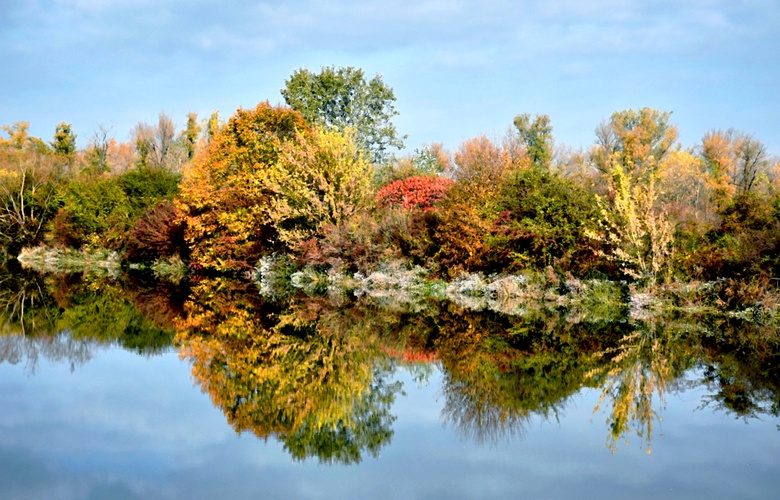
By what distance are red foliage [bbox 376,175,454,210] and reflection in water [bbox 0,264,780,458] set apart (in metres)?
10.0

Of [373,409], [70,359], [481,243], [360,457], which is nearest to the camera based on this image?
[360,457]

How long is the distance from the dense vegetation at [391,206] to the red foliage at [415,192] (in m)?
0.10

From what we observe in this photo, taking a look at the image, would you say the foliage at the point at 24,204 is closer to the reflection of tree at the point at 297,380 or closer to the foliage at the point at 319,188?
the foliage at the point at 319,188

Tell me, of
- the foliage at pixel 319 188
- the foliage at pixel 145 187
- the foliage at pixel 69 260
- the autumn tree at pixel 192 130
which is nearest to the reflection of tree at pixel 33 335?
the foliage at pixel 319 188

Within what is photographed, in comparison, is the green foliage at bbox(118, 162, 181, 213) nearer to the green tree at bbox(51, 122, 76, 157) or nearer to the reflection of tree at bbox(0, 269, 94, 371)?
the reflection of tree at bbox(0, 269, 94, 371)

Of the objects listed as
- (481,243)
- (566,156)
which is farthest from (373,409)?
(566,156)

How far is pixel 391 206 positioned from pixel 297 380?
20.6 meters

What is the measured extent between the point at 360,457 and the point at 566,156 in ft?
189

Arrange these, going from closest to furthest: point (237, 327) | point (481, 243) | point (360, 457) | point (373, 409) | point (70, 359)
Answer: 1. point (360, 457)
2. point (373, 409)
3. point (70, 359)
4. point (237, 327)
5. point (481, 243)

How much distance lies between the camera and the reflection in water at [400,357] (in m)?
8.23

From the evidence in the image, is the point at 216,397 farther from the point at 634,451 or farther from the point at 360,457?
the point at 634,451

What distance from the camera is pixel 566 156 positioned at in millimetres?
61656

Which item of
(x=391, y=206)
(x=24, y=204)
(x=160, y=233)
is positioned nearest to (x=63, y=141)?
(x=24, y=204)

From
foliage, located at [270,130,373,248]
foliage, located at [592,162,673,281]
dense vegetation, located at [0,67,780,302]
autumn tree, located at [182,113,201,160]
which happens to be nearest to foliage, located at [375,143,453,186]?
dense vegetation, located at [0,67,780,302]
